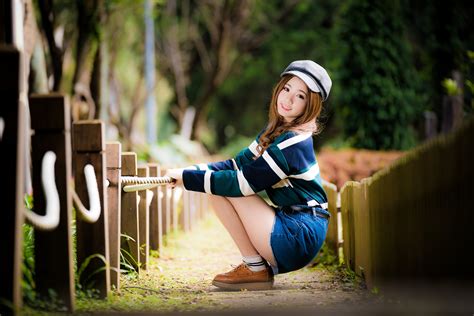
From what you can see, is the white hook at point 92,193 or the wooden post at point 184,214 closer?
the white hook at point 92,193

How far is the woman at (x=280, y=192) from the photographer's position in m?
5.02

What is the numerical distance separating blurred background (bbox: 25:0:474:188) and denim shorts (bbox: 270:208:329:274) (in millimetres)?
863

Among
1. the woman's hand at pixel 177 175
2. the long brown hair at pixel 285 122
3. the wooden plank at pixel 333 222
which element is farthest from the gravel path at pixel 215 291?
the long brown hair at pixel 285 122

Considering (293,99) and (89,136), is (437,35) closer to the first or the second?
(293,99)

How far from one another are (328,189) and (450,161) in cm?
392

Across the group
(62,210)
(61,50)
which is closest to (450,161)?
(62,210)

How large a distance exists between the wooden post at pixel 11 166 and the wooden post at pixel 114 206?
1.46 m

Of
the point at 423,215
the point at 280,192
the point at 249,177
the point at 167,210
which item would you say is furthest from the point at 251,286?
the point at 167,210

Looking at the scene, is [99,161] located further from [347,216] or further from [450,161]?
[347,216]

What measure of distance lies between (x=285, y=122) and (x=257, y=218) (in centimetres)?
74

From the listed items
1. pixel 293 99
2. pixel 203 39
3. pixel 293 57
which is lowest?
pixel 293 99

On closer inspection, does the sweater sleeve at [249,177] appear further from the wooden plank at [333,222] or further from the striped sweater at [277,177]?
the wooden plank at [333,222]

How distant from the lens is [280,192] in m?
5.22

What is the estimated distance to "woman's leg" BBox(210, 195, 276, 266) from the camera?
201 inches
